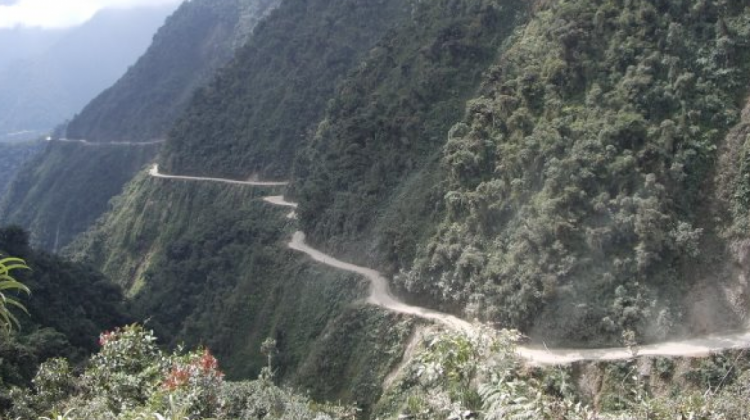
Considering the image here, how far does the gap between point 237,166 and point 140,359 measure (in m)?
62.2

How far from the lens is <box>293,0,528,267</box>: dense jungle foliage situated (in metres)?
50.8

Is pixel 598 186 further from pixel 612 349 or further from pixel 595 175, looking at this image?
pixel 612 349

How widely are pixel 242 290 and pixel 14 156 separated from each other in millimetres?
116983

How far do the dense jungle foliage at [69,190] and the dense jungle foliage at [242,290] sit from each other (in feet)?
56.6

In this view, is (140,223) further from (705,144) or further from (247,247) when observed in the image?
(705,144)

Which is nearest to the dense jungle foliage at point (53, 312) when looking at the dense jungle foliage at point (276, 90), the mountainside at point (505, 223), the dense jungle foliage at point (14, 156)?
the mountainside at point (505, 223)

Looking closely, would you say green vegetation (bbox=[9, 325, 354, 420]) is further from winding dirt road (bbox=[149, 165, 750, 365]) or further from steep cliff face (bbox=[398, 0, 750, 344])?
steep cliff face (bbox=[398, 0, 750, 344])

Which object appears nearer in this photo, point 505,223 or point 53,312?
point 505,223

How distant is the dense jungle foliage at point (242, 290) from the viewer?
4384cm

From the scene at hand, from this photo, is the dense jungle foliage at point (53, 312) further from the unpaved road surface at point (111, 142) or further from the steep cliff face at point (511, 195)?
the unpaved road surface at point (111, 142)

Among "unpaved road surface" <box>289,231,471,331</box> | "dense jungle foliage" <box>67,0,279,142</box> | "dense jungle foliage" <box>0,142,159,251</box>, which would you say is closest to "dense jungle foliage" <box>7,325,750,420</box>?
"unpaved road surface" <box>289,231,471,331</box>

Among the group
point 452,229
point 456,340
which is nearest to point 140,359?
point 456,340

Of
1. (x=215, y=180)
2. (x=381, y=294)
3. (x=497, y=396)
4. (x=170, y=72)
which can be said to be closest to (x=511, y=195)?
(x=381, y=294)

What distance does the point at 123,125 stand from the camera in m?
118
